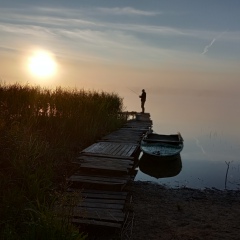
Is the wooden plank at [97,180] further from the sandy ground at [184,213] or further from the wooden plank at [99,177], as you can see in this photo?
the sandy ground at [184,213]

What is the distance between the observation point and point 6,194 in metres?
5.78

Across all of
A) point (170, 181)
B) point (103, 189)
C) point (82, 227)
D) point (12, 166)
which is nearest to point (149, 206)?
point (103, 189)

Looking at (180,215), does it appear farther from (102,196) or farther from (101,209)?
(101,209)

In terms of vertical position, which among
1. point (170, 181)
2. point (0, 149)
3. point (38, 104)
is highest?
point (38, 104)

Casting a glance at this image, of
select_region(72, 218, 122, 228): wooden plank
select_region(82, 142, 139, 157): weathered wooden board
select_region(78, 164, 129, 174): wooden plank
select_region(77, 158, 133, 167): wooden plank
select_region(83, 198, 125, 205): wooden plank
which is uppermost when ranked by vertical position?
select_region(82, 142, 139, 157): weathered wooden board

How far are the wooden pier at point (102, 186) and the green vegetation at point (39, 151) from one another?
16.9 inches

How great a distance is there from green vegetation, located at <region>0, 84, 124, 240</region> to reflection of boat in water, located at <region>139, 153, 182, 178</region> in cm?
209

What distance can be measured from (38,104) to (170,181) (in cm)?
538

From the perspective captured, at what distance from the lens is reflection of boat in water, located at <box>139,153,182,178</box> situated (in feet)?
39.4

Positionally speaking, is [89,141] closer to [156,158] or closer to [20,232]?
[156,158]

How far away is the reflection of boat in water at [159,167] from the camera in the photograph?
12.0 metres

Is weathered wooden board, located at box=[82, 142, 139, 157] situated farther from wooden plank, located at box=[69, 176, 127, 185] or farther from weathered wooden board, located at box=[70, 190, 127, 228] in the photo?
weathered wooden board, located at box=[70, 190, 127, 228]

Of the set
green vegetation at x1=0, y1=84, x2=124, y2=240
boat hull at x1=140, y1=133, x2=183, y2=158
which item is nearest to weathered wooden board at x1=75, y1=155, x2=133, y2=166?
green vegetation at x1=0, y1=84, x2=124, y2=240

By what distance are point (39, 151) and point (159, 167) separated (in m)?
5.98
